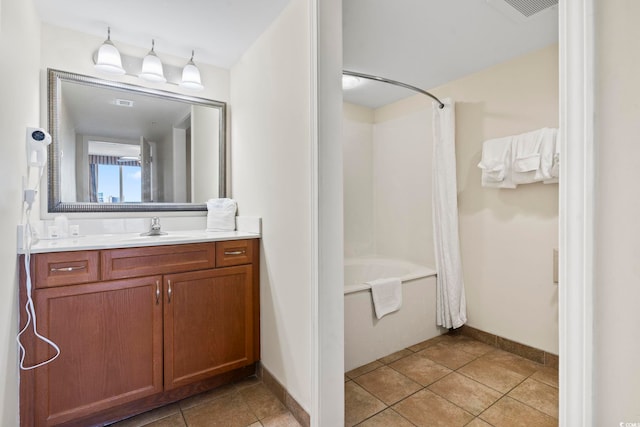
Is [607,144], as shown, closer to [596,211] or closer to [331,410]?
[596,211]

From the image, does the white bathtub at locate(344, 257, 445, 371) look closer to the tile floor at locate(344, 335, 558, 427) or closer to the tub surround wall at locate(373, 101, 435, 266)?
the tile floor at locate(344, 335, 558, 427)

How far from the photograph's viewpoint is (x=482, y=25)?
1913mm

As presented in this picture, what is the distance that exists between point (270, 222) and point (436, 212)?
161 centimetres

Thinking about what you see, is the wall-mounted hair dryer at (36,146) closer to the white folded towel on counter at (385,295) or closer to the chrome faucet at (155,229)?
the chrome faucet at (155,229)

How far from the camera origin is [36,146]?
151 centimetres

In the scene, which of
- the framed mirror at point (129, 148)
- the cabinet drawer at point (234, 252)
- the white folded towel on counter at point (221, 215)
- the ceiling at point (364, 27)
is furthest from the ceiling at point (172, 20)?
the cabinet drawer at point (234, 252)

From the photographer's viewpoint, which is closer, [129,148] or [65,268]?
[65,268]

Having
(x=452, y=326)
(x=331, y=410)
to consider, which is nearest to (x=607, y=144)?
(x=331, y=410)

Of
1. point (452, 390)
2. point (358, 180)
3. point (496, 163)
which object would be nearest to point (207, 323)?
point (452, 390)

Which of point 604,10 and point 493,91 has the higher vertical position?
point 493,91

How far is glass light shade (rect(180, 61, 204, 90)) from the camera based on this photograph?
225 cm

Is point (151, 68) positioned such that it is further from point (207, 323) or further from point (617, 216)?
point (617, 216)

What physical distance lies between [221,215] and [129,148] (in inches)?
31.5

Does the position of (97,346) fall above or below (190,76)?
below
